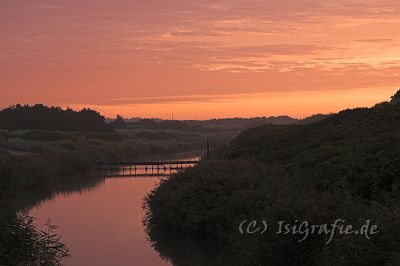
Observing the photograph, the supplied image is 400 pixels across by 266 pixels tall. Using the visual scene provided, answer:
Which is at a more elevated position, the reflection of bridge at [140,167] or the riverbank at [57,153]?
the riverbank at [57,153]

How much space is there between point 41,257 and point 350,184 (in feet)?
49.4

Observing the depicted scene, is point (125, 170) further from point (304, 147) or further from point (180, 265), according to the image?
point (180, 265)

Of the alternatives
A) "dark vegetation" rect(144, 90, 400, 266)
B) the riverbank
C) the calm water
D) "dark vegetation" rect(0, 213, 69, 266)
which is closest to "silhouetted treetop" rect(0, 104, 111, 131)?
the riverbank

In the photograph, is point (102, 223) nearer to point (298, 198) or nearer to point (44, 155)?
point (298, 198)

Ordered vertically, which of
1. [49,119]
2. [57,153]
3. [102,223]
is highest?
[49,119]

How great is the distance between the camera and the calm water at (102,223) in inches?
1180

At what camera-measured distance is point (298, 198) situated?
2555 cm

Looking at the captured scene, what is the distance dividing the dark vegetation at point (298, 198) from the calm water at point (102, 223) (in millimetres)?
1404

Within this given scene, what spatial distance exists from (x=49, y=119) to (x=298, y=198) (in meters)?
126

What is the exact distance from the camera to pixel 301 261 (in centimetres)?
2223

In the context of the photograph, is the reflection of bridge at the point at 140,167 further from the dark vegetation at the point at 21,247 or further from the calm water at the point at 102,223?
the dark vegetation at the point at 21,247

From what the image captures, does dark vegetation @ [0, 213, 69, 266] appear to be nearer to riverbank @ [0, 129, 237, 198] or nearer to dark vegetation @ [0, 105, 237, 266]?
dark vegetation @ [0, 105, 237, 266]

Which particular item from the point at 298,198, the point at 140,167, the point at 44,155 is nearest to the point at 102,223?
the point at 298,198

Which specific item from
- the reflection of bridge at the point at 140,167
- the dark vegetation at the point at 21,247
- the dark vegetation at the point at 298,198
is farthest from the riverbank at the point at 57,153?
the dark vegetation at the point at 21,247
